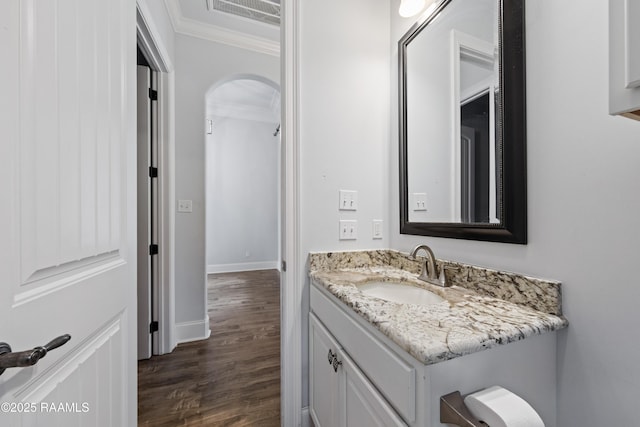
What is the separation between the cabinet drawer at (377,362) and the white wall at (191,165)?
1705mm

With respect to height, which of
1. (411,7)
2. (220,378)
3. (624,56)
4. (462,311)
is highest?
(411,7)

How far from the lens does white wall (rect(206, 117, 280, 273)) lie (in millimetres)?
4719

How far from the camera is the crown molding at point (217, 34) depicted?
2.16m

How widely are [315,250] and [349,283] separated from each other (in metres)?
0.31

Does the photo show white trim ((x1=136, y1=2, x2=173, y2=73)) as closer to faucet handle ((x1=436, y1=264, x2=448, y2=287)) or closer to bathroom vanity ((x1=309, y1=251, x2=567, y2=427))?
bathroom vanity ((x1=309, y1=251, x2=567, y2=427))

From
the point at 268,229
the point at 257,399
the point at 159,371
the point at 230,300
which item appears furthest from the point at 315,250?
the point at 268,229

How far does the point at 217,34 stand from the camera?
2.36 meters

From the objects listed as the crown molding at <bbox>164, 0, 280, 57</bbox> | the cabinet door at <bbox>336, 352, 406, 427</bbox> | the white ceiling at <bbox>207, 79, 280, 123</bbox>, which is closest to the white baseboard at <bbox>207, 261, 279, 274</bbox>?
the white ceiling at <bbox>207, 79, 280, 123</bbox>

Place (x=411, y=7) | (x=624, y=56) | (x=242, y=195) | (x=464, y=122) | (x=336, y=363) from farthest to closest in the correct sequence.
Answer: (x=242, y=195)
(x=411, y=7)
(x=464, y=122)
(x=336, y=363)
(x=624, y=56)

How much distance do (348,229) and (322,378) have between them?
71cm

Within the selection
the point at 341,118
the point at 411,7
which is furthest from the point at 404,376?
the point at 411,7

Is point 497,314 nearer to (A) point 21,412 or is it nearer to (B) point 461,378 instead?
(B) point 461,378

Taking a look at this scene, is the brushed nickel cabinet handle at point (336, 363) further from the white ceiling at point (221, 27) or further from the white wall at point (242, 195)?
the white wall at point (242, 195)

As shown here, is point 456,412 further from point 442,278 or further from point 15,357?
point 15,357
